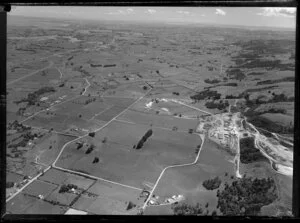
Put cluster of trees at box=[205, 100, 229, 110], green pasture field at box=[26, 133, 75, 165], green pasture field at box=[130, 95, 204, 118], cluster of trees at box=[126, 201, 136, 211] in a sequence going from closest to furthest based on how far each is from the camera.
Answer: cluster of trees at box=[126, 201, 136, 211], green pasture field at box=[26, 133, 75, 165], green pasture field at box=[130, 95, 204, 118], cluster of trees at box=[205, 100, 229, 110]

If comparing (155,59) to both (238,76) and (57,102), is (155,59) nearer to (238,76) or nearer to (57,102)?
(238,76)

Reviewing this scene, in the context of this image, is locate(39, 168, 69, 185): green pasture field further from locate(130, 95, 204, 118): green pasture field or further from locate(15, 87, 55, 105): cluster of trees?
locate(130, 95, 204, 118): green pasture field

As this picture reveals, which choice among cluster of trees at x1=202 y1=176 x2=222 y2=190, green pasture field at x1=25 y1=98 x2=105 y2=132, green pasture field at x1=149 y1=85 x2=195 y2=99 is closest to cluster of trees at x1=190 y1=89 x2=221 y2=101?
green pasture field at x1=149 y1=85 x2=195 y2=99

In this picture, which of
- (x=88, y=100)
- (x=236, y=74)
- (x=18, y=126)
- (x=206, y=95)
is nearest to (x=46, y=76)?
(x=88, y=100)

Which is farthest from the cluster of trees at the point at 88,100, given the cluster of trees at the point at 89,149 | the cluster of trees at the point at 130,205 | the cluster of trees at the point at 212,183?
the cluster of trees at the point at 212,183

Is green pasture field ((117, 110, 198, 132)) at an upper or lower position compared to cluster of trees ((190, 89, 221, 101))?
lower

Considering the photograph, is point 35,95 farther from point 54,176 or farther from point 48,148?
point 54,176

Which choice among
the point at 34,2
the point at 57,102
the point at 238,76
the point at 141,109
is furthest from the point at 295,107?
the point at 238,76
